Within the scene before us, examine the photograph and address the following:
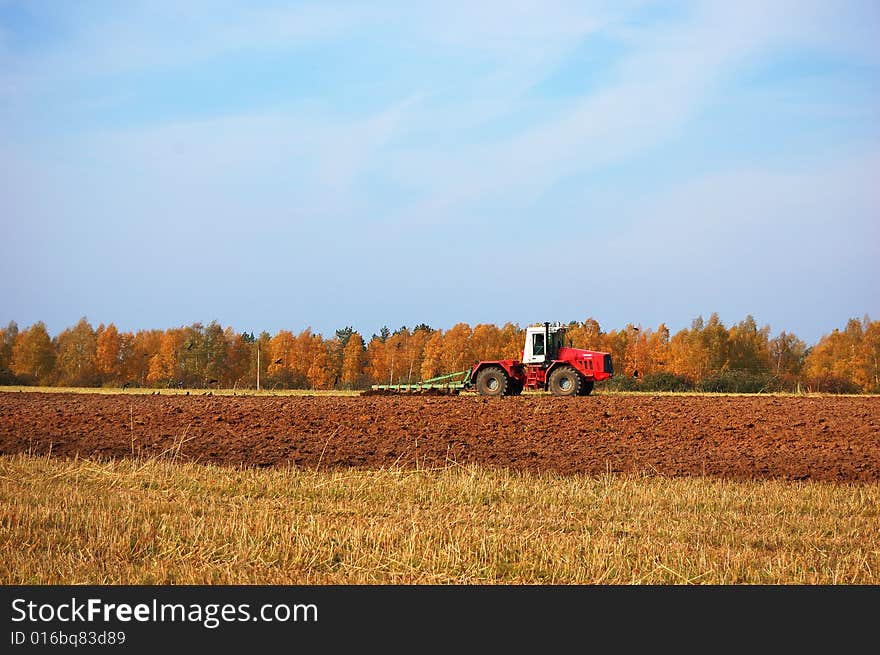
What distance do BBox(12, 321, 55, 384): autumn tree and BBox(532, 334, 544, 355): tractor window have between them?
49.5 m

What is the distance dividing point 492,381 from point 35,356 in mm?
51695

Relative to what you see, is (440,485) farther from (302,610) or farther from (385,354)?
(385,354)

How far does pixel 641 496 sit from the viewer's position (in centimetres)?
1453

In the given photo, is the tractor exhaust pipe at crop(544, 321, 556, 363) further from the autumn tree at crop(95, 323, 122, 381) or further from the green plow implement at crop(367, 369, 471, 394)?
the autumn tree at crop(95, 323, 122, 381)

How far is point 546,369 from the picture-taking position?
38844 mm

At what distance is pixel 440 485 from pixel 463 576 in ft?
20.4

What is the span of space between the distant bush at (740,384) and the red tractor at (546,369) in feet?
62.7

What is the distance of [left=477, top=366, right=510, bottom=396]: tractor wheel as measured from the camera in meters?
38.3

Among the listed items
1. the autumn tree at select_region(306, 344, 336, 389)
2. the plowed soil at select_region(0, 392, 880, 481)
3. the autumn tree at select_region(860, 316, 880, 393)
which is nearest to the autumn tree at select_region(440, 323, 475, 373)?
the autumn tree at select_region(306, 344, 336, 389)

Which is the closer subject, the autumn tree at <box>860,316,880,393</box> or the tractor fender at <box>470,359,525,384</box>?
the tractor fender at <box>470,359,525,384</box>

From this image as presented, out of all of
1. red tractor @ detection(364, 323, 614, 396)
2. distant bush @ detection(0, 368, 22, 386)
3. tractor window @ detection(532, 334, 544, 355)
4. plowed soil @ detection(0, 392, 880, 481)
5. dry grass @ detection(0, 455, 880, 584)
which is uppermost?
tractor window @ detection(532, 334, 544, 355)

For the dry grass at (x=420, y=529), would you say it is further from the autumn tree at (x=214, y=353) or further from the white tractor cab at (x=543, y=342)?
the autumn tree at (x=214, y=353)

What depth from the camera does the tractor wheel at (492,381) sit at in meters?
38.3

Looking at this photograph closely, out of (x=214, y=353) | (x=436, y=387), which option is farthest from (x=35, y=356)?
(x=436, y=387)
